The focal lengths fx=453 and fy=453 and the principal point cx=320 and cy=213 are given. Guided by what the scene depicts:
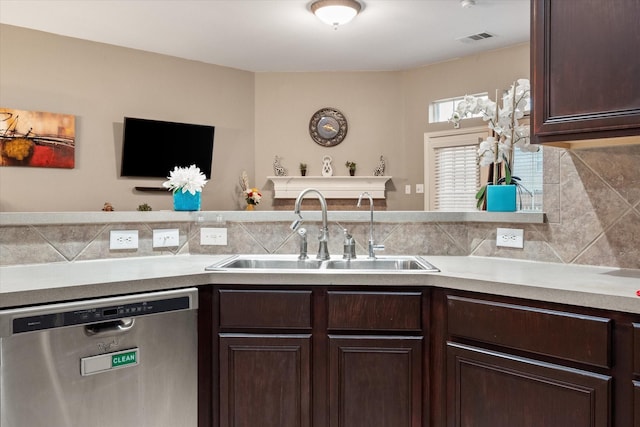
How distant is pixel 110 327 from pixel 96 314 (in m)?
0.07

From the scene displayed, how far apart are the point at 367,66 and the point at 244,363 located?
4.85m

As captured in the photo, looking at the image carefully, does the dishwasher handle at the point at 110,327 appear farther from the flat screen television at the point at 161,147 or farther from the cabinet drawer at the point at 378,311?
the flat screen television at the point at 161,147

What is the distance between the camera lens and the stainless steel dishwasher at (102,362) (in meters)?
1.38

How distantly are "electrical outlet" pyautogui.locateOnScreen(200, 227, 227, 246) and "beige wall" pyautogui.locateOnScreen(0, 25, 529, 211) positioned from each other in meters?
3.14

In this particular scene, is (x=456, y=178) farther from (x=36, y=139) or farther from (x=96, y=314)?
(x=96, y=314)

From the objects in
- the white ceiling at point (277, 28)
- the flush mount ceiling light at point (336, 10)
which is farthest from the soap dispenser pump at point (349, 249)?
the white ceiling at point (277, 28)

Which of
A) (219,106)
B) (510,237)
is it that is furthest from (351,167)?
(510,237)

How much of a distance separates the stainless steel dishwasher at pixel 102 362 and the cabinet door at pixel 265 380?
13 cm

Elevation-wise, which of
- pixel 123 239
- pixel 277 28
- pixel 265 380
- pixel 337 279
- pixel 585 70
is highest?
pixel 277 28

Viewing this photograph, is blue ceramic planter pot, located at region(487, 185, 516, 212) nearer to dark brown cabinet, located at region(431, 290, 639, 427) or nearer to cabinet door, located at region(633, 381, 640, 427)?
dark brown cabinet, located at region(431, 290, 639, 427)

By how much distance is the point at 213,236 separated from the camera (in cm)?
227

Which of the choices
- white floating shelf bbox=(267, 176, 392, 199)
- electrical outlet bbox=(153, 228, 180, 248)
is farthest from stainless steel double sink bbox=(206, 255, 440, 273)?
white floating shelf bbox=(267, 176, 392, 199)

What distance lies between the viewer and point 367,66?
5797 millimetres

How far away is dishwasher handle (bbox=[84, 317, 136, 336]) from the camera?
4.91ft
